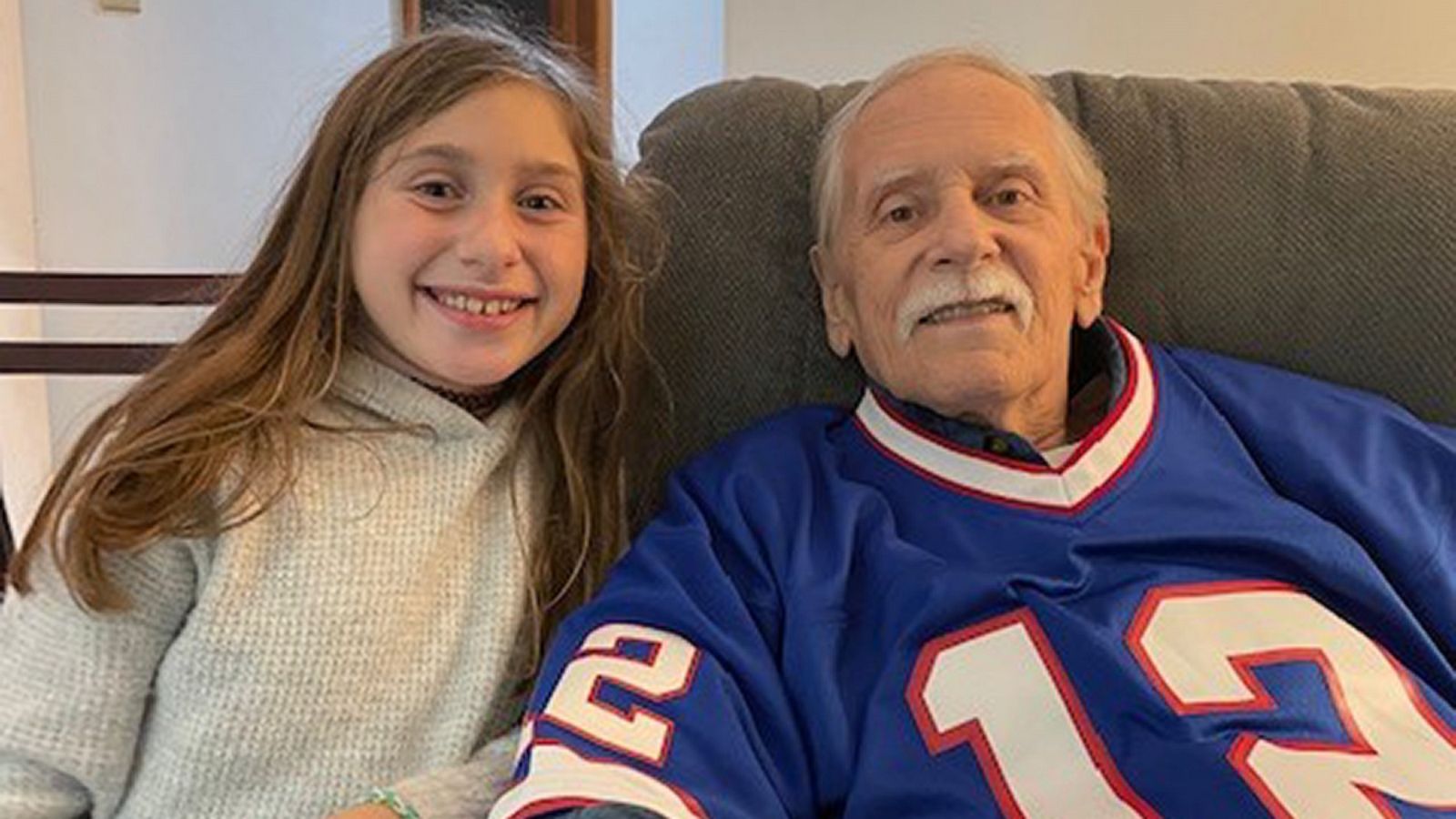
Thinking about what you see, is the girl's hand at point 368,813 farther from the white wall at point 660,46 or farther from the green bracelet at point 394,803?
the white wall at point 660,46

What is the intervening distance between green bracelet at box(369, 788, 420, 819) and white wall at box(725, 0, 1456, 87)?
1.39 meters

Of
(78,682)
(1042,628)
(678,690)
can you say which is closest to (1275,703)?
(1042,628)

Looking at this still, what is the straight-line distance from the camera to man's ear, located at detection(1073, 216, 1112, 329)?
1184mm

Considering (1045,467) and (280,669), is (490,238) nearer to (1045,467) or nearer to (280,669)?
(280,669)

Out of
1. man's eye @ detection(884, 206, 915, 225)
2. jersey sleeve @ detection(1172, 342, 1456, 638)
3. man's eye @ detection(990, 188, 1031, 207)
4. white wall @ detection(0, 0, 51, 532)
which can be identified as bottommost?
white wall @ detection(0, 0, 51, 532)

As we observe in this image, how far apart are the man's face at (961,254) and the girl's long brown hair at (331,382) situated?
7.6 inches

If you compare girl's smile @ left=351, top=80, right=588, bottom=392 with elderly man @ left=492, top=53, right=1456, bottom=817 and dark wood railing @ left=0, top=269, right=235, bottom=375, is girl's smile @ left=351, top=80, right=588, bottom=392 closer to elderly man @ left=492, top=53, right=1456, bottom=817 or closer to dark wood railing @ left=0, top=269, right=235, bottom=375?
elderly man @ left=492, top=53, right=1456, bottom=817

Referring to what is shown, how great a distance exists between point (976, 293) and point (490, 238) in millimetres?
382

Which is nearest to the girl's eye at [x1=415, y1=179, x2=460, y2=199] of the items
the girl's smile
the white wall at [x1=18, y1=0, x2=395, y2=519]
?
the girl's smile

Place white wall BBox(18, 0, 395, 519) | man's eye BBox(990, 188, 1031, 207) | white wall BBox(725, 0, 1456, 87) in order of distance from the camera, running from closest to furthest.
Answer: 1. man's eye BBox(990, 188, 1031, 207)
2. white wall BBox(725, 0, 1456, 87)
3. white wall BBox(18, 0, 395, 519)

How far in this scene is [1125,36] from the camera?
197 centimetres

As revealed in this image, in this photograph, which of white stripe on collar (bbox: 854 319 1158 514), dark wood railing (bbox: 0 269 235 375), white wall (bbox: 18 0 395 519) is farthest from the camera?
white wall (bbox: 18 0 395 519)

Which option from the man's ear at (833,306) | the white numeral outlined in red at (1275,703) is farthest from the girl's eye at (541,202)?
the white numeral outlined in red at (1275,703)

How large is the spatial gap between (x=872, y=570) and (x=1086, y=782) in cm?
22
